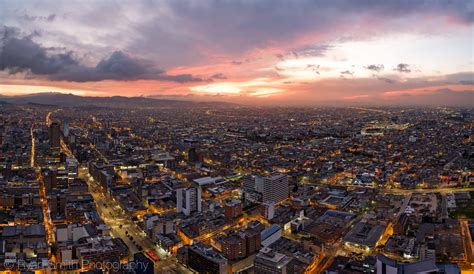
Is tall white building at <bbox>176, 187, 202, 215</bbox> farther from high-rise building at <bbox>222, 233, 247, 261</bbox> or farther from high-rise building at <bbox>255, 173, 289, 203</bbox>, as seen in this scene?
high-rise building at <bbox>222, 233, 247, 261</bbox>

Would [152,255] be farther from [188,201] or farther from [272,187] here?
[272,187]

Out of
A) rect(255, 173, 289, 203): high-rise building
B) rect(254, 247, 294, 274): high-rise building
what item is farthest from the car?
rect(255, 173, 289, 203): high-rise building

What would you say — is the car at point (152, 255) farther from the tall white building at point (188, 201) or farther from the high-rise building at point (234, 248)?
the tall white building at point (188, 201)

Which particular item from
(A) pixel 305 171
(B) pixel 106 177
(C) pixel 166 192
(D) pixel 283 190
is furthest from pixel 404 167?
(B) pixel 106 177

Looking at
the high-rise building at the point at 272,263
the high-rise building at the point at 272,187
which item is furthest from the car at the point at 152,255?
the high-rise building at the point at 272,187

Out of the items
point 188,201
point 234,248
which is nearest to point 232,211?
point 188,201

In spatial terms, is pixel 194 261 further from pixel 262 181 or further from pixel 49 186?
pixel 49 186
